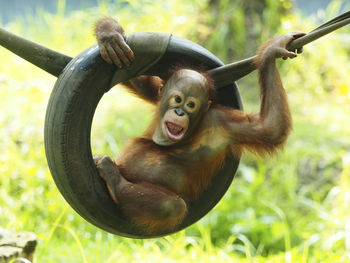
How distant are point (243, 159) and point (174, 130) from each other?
2719 mm

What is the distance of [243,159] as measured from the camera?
512 centimetres

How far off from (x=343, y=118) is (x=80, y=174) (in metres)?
3.96

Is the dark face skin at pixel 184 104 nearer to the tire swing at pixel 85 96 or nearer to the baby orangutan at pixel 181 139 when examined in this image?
the baby orangutan at pixel 181 139

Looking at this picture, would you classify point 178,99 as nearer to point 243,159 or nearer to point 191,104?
point 191,104

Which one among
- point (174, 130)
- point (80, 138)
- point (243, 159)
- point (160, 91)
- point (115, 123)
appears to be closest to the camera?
point (80, 138)

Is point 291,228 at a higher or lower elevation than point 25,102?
lower

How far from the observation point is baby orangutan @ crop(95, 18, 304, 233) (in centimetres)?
236

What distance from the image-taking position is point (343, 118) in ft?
18.3

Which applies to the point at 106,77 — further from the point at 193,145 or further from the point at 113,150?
the point at 113,150

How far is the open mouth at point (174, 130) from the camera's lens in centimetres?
247

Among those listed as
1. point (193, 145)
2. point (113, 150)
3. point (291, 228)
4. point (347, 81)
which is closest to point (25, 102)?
point (113, 150)

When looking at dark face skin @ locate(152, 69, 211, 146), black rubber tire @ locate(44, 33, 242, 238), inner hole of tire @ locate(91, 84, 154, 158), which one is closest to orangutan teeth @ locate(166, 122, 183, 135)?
dark face skin @ locate(152, 69, 211, 146)

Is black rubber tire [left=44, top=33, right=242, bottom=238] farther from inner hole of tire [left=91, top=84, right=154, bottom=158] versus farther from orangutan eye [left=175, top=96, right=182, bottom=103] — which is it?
inner hole of tire [left=91, top=84, right=154, bottom=158]

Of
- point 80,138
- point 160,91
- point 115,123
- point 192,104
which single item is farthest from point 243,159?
point 80,138
